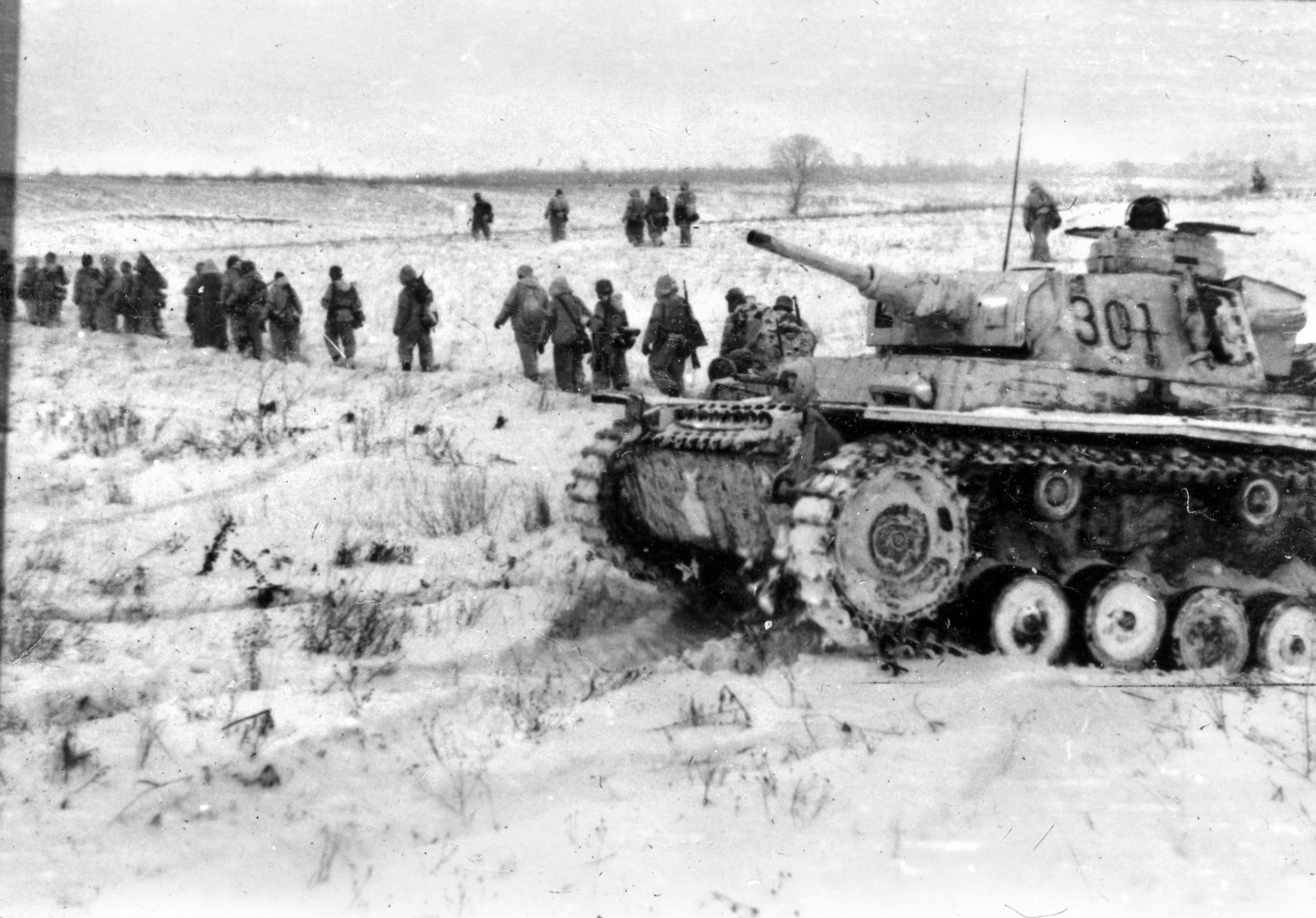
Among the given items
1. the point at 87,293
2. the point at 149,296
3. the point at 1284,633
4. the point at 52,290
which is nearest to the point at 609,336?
the point at 149,296

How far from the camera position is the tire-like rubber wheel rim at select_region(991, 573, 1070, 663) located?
662cm

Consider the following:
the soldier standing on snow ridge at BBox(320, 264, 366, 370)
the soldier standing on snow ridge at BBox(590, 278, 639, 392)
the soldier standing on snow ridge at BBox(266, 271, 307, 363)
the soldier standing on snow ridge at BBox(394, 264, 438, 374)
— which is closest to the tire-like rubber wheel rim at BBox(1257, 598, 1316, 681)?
the soldier standing on snow ridge at BBox(590, 278, 639, 392)

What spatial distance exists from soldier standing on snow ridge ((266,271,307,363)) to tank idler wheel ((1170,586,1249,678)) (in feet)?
42.7

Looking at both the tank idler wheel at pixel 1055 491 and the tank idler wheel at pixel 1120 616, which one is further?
the tank idler wheel at pixel 1055 491

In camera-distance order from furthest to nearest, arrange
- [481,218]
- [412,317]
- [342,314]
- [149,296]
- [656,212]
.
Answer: [481,218] → [656,212] → [149,296] → [342,314] → [412,317]

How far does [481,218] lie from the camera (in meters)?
26.1

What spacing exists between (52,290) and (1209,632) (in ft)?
59.6

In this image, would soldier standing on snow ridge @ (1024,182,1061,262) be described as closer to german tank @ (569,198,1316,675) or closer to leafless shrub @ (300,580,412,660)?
german tank @ (569,198,1316,675)

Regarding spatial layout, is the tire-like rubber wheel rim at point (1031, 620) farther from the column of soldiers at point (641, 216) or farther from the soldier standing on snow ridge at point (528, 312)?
the column of soldiers at point (641, 216)

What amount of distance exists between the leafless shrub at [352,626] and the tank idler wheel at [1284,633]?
504cm

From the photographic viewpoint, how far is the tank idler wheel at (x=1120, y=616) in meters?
6.74

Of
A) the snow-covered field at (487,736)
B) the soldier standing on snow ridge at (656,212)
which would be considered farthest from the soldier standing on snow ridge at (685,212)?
the snow-covered field at (487,736)

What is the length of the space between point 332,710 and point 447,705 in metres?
0.52

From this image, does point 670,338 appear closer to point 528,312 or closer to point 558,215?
point 528,312
